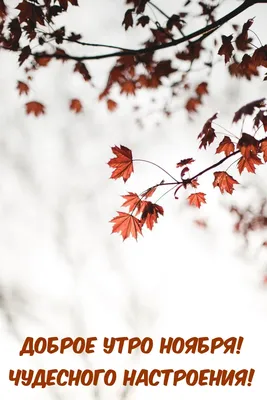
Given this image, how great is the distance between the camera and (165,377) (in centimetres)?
545

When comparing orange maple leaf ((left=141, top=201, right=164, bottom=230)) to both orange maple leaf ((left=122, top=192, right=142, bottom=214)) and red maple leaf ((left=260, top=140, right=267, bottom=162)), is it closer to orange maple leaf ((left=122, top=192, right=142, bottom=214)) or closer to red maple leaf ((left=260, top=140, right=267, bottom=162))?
orange maple leaf ((left=122, top=192, right=142, bottom=214))

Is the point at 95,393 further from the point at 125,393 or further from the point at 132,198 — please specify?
the point at 132,198

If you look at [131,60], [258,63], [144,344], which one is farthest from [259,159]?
[144,344]

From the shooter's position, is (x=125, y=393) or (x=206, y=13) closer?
(x=206, y=13)

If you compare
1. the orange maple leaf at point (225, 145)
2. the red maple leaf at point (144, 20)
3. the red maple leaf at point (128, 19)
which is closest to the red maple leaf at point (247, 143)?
the orange maple leaf at point (225, 145)

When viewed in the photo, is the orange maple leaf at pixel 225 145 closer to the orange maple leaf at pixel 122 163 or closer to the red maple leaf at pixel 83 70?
the orange maple leaf at pixel 122 163

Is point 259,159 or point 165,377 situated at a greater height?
point 259,159

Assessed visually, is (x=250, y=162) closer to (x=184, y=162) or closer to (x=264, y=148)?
(x=264, y=148)

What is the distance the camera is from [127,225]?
2.07 metres

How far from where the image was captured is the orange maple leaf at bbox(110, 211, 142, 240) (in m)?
2.04

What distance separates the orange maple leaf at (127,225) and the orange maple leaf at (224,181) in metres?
0.61

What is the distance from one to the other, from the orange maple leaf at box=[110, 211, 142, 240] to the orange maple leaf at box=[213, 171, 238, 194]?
24.1 inches

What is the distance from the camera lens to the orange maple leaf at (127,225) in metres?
2.04

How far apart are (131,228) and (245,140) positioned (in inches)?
36.6
